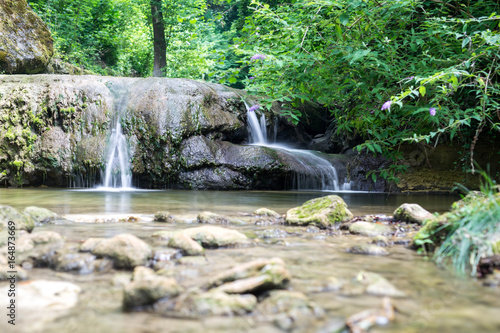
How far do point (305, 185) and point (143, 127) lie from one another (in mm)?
4402

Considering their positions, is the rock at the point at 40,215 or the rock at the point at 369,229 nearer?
the rock at the point at 369,229

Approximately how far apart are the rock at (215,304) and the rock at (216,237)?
43.8 inches

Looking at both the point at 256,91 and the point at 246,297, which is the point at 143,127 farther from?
the point at 246,297

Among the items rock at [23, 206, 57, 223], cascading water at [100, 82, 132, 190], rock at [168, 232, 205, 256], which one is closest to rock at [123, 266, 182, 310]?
rock at [168, 232, 205, 256]

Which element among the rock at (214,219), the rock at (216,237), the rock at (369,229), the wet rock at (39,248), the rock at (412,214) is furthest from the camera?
the rock at (214,219)

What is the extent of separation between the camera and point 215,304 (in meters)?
1.73

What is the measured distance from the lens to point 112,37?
18531 mm

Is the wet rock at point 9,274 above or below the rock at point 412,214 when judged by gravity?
below

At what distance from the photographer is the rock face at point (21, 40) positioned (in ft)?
36.0

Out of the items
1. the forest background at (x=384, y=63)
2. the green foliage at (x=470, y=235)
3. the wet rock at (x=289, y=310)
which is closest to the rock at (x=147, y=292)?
the wet rock at (x=289, y=310)

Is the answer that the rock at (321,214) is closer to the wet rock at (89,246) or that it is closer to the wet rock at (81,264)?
the wet rock at (89,246)

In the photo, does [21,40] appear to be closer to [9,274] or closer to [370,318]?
[9,274]

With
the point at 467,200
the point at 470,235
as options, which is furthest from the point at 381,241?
the point at 467,200

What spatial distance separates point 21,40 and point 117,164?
536 cm
